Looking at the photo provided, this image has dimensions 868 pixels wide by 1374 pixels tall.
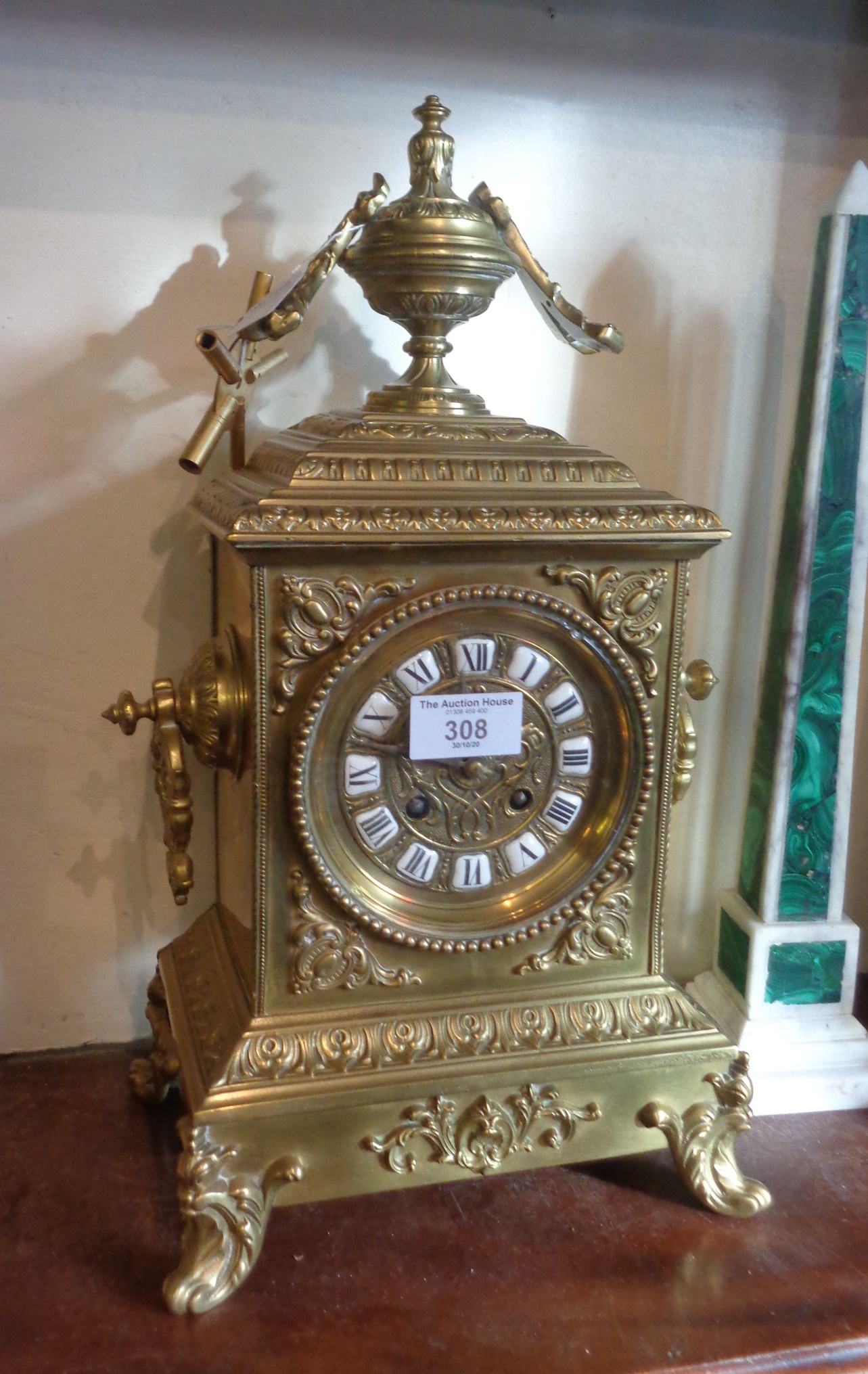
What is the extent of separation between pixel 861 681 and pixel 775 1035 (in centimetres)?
49

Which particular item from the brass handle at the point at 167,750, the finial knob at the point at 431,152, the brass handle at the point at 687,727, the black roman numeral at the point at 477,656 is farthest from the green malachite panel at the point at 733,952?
the finial knob at the point at 431,152

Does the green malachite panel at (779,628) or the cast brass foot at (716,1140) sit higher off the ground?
the green malachite panel at (779,628)

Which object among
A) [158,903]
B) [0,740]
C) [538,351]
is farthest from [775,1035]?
[0,740]

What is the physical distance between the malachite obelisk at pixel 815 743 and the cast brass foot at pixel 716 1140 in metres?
0.21

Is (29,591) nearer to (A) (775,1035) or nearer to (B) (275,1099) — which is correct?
(B) (275,1099)

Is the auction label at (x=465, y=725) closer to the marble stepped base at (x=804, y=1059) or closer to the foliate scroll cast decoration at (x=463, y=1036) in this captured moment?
the foliate scroll cast decoration at (x=463, y=1036)

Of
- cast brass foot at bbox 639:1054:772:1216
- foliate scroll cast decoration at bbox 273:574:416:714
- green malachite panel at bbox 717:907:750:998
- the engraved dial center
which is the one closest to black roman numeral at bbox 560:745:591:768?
the engraved dial center

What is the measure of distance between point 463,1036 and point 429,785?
0.24 m

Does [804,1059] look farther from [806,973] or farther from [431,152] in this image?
[431,152]

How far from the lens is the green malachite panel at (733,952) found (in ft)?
4.39

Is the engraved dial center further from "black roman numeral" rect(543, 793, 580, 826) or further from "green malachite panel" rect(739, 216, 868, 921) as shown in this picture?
"green malachite panel" rect(739, 216, 868, 921)

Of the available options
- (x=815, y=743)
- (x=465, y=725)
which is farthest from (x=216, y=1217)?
(x=815, y=743)

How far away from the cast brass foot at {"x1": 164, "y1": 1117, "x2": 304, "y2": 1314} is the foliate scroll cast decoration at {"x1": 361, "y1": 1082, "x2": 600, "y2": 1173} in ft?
0.32

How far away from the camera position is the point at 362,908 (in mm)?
972
